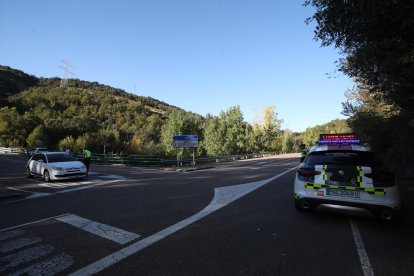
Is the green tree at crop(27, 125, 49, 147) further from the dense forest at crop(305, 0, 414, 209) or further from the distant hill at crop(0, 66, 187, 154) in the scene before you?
the dense forest at crop(305, 0, 414, 209)

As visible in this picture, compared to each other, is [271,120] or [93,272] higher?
[271,120]

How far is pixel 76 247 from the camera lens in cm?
476

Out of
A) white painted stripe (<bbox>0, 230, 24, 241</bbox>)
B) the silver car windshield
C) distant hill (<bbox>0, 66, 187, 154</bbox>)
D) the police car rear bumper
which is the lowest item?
white painted stripe (<bbox>0, 230, 24, 241</bbox>)

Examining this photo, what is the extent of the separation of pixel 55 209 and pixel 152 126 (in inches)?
3293

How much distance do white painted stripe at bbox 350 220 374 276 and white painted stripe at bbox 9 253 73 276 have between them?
13.4 ft

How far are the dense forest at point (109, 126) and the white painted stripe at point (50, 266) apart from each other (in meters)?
43.4

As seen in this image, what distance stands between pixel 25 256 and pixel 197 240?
2700 millimetres

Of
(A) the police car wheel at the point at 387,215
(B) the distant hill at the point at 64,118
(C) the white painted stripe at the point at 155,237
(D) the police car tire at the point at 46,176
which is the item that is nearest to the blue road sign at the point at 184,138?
(D) the police car tire at the point at 46,176

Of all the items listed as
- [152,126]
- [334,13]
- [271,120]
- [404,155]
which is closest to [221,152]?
[271,120]

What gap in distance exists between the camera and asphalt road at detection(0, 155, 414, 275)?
13.0ft

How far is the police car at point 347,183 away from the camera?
5555 millimetres

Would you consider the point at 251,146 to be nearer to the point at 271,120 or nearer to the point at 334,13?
the point at 271,120

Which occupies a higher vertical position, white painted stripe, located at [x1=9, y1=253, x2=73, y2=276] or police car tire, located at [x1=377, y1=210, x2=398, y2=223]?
police car tire, located at [x1=377, y1=210, x2=398, y2=223]

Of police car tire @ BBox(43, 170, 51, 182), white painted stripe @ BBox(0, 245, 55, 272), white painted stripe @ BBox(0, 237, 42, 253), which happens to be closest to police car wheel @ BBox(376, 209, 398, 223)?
white painted stripe @ BBox(0, 245, 55, 272)
